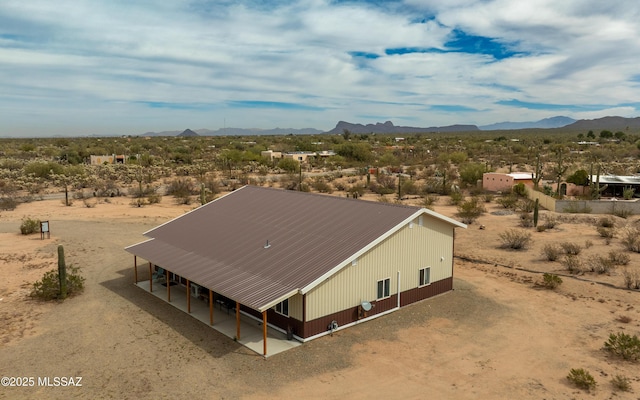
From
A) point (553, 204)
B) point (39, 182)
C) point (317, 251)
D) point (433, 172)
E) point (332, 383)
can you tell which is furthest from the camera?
point (433, 172)

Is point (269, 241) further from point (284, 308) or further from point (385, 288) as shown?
point (385, 288)

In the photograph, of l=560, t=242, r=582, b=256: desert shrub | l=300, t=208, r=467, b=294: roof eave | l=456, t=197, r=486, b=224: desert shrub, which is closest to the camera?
l=300, t=208, r=467, b=294: roof eave

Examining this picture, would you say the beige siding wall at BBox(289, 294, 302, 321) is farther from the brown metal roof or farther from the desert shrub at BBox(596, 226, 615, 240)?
the desert shrub at BBox(596, 226, 615, 240)

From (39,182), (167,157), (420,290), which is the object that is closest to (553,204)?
(420,290)

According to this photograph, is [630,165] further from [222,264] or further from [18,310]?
[18,310]

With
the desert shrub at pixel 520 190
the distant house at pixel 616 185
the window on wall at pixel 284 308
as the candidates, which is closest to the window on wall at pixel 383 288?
the window on wall at pixel 284 308

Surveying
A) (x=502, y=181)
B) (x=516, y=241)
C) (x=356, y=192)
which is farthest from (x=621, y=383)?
(x=502, y=181)

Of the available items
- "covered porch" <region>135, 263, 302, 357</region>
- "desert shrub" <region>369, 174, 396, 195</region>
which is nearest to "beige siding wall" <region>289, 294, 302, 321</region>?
"covered porch" <region>135, 263, 302, 357</region>
